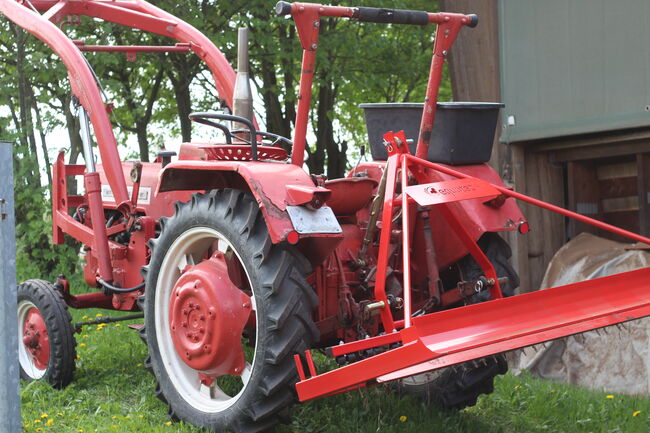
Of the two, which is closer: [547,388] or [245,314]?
[245,314]

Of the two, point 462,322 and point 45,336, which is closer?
point 462,322

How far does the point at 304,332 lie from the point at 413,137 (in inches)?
53.8

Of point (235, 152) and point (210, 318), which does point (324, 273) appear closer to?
point (210, 318)

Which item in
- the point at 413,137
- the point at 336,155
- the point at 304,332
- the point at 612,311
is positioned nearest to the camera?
the point at 612,311

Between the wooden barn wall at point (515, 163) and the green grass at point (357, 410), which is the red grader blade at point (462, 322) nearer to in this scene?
the green grass at point (357, 410)

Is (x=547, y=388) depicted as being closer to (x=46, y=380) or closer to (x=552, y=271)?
(x=552, y=271)

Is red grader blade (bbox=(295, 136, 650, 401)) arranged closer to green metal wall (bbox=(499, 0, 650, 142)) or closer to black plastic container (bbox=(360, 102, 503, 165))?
black plastic container (bbox=(360, 102, 503, 165))

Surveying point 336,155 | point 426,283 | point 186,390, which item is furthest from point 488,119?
point 336,155

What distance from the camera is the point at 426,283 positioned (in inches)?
155

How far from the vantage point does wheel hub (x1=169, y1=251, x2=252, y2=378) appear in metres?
3.44

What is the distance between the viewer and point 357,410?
4.06 metres

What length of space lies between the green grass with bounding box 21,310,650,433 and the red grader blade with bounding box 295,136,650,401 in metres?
0.72

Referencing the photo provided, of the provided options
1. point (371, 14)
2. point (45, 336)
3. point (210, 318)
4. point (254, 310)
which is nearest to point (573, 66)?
point (371, 14)

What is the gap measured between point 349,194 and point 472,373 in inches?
41.3
